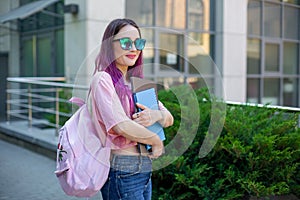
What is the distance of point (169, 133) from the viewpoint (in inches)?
183

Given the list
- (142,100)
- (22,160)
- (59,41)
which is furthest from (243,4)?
(142,100)

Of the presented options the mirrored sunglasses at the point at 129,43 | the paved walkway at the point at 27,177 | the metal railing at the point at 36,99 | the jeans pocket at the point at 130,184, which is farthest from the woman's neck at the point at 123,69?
the metal railing at the point at 36,99

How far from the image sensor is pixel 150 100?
2.44 m

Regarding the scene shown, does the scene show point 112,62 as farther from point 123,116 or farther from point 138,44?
point 123,116

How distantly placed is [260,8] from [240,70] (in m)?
2.30

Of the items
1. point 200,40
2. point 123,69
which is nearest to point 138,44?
point 123,69

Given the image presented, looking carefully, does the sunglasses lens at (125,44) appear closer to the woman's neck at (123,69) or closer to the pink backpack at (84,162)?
the woman's neck at (123,69)

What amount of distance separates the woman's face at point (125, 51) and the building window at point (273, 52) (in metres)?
10.9

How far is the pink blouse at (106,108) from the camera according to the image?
89.9 inches

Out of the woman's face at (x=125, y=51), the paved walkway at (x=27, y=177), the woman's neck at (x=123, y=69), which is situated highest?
the woman's face at (x=125, y=51)

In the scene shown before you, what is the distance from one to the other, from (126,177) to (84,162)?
0.27m

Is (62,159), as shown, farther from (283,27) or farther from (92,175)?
(283,27)

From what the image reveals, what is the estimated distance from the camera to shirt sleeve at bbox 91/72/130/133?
228cm

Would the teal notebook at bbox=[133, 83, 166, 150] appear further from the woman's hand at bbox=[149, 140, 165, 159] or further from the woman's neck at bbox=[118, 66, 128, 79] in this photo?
the woman's neck at bbox=[118, 66, 128, 79]
